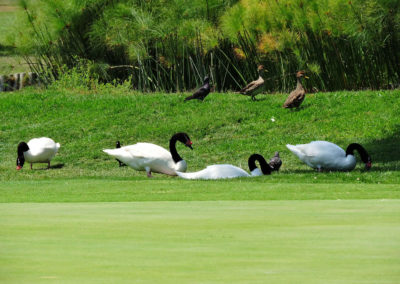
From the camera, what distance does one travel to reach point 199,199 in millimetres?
7887

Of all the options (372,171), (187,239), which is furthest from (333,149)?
(187,239)

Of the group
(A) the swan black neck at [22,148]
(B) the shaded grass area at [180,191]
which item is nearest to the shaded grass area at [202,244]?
(B) the shaded grass area at [180,191]

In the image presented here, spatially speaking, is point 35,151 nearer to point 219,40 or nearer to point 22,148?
point 22,148

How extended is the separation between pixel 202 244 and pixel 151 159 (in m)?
8.08

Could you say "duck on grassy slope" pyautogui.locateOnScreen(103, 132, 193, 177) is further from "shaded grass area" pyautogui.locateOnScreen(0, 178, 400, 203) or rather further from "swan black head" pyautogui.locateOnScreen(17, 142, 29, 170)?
"swan black head" pyautogui.locateOnScreen(17, 142, 29, 170)

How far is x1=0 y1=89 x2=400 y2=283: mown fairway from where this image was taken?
343cm

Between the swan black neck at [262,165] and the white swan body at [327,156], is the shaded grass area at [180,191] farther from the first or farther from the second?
the white swan body at [327,156]

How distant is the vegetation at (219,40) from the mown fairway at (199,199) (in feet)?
6.28

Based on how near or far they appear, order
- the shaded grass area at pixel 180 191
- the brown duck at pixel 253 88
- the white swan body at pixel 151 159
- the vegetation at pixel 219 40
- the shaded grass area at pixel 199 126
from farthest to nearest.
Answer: the vegetation at pixel 219 40, the brown duck at pixel 253 88, the shaded grass area at pixel 199 126, the white swan body at pixel 151 159, the shaded grass area at pixel 180 191

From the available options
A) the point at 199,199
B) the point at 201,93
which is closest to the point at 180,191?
the point at 199,199

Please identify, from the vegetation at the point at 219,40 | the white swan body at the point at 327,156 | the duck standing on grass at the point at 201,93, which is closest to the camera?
the white swan body at the point at 327,156

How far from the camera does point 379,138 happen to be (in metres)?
15.3

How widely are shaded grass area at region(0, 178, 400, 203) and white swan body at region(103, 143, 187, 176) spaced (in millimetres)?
723

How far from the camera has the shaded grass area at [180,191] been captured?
8.17m
